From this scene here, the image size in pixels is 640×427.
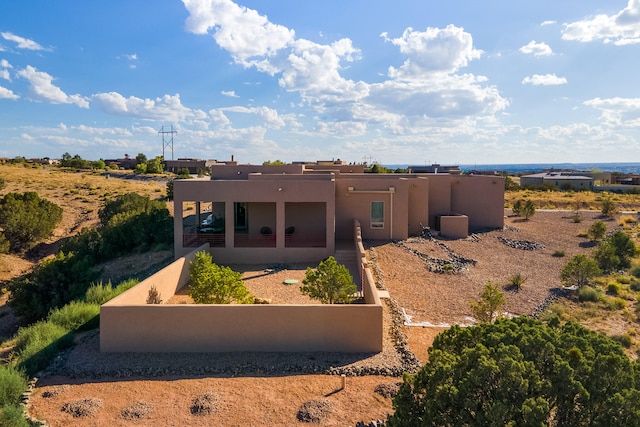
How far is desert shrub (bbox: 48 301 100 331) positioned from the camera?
40.6 ft

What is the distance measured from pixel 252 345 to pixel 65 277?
12.9 meters

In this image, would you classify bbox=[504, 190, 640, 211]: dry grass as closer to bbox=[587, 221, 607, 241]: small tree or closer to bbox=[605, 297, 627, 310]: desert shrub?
bbox=[587, 221, 607, 241]: small tree

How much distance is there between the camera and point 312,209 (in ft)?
74.2

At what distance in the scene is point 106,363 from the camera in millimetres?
9953

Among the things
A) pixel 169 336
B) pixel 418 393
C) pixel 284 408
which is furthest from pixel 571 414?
pixel 169 336

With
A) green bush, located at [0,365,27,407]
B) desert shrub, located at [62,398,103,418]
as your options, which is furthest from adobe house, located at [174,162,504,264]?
desert shrub, located at [62,398,103,418]

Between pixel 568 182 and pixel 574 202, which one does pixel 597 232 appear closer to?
pixel 574 202

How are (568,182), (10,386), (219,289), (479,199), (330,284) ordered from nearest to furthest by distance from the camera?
1. (10,386)
2. (219,289)
3. (330,284)
4. (479,199)
5. (568,182)

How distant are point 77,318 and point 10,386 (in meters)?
4.45

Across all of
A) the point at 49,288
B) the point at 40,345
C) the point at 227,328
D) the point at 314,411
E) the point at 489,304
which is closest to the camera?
the point at 314,411

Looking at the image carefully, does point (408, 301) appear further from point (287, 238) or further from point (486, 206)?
point (486, 206)

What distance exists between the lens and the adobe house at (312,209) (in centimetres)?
1997

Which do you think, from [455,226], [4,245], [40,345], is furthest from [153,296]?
[4,245]

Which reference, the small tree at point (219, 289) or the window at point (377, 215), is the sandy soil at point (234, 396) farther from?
the window at point (377, 215)
